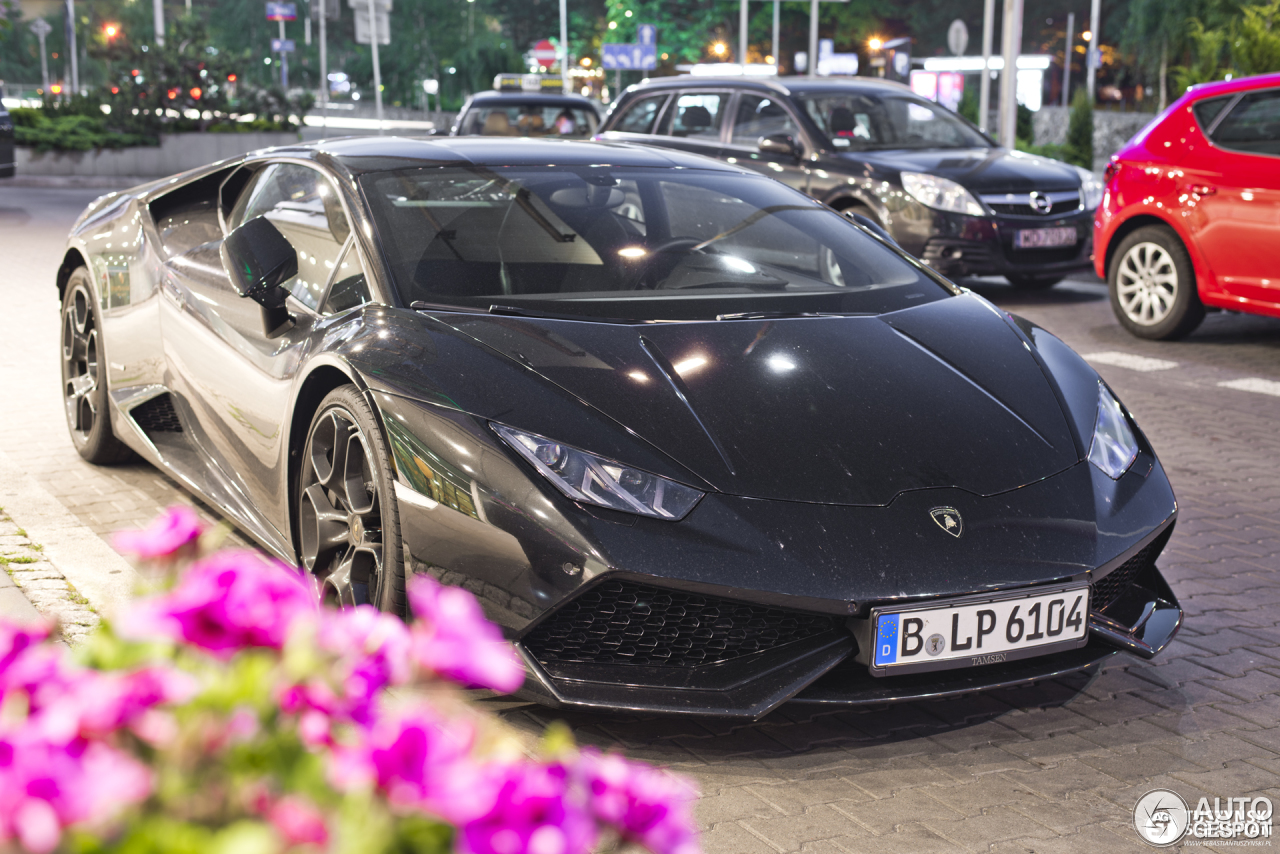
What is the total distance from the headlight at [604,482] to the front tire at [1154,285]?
6796mm

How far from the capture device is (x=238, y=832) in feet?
2.65

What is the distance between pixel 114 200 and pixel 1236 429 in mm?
5146

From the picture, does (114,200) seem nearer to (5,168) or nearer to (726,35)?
(5,168)

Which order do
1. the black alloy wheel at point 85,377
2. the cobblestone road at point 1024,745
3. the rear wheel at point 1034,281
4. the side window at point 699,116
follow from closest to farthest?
the cobblestone road at point 1024,745
the black alloy wheel at point 85,377
the rear wheel at point 1034,281
the side window at point 699,116

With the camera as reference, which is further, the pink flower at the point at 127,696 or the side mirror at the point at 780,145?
the side mirror at the point at 780,145

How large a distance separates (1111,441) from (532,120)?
1302 cm

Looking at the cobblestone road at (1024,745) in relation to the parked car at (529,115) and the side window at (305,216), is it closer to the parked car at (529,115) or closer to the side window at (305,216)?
the side window at (305,216)

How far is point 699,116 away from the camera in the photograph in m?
11.7

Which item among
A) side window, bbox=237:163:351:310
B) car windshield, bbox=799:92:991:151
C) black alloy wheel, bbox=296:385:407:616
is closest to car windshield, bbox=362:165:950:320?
side window, bbox=237:163:351:310

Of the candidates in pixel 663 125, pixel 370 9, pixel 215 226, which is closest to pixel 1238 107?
pixel 663 125

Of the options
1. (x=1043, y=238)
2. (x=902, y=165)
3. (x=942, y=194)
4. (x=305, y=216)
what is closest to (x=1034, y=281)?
(x=1043, y=238)

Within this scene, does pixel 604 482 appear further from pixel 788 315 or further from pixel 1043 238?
pixel 1043 238

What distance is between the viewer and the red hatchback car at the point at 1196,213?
805 cm

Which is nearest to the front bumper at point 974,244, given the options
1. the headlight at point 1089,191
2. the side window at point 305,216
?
the headlight at point 1089,191
